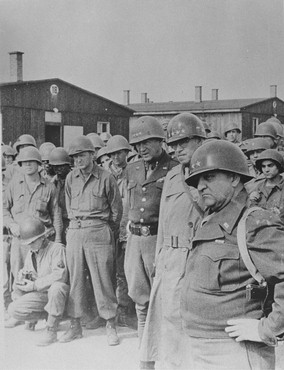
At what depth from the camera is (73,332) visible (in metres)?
5.15

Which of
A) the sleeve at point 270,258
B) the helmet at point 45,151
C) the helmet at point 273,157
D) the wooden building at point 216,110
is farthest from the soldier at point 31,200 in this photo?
the sleeve at point 270,258

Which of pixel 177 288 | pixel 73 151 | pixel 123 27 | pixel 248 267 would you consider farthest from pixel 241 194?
pixel 73 151

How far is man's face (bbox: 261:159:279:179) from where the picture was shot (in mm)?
5559

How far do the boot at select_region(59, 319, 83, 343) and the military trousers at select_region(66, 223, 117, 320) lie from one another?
0.07m

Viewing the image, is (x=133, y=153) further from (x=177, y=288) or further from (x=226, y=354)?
(x=226, y=354)

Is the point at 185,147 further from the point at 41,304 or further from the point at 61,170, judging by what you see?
the point at 61,170

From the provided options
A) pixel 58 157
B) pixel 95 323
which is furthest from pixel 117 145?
pixel 95 323

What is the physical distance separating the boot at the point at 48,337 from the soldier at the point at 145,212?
103cm

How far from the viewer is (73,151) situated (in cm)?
529

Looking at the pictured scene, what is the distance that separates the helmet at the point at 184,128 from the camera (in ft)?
12.8

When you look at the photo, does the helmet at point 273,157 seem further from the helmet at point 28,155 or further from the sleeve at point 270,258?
the sleeve at point 270,258

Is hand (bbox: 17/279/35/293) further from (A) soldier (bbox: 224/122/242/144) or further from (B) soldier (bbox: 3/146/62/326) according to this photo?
(A) soldier (bbox: 224/122/242/144)

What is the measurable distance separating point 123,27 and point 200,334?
300 cm

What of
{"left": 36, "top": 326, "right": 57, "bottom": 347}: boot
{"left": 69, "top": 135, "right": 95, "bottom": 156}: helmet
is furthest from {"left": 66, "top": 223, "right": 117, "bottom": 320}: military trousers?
{"left": 69, "top": 135, "right": 95, "bottom": 156}: helmet
